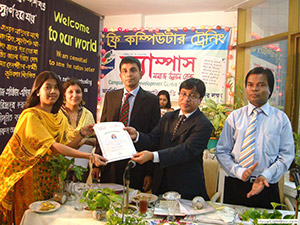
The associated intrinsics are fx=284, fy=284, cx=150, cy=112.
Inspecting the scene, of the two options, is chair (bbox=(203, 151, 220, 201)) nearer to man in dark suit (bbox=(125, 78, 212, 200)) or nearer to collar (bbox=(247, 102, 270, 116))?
man in dark suit (bbox=(125, 78, 212, 200))

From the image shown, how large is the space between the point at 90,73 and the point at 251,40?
312 cm

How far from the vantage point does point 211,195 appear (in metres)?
2.64

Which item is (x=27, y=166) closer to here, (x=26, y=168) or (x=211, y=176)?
(x=26, y=168)

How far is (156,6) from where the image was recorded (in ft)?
17.2


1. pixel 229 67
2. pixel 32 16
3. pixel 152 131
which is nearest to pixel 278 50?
pixel 229 67

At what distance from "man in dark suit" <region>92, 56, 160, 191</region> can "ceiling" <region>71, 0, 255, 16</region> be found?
290cm

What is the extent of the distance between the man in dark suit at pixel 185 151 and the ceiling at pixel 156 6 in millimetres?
3287

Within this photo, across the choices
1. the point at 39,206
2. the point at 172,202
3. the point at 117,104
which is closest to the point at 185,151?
the point at 172,202

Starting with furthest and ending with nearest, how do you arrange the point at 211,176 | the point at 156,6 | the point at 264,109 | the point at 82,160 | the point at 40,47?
1. the point at 156,6
2. the point at 40,47
3. the point at 82,160
4. the point at 211,176
5. the point at 264,109

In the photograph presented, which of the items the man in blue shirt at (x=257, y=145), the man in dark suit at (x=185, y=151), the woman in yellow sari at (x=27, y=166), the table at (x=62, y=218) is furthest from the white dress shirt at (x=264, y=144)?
the woman in yellow sari at (x=27, y=166)

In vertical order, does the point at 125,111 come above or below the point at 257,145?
above

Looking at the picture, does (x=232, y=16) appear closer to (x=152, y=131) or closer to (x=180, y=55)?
(x=180, y=55)

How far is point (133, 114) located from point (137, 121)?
0.24ft

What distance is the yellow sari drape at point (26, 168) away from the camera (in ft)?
6.57
